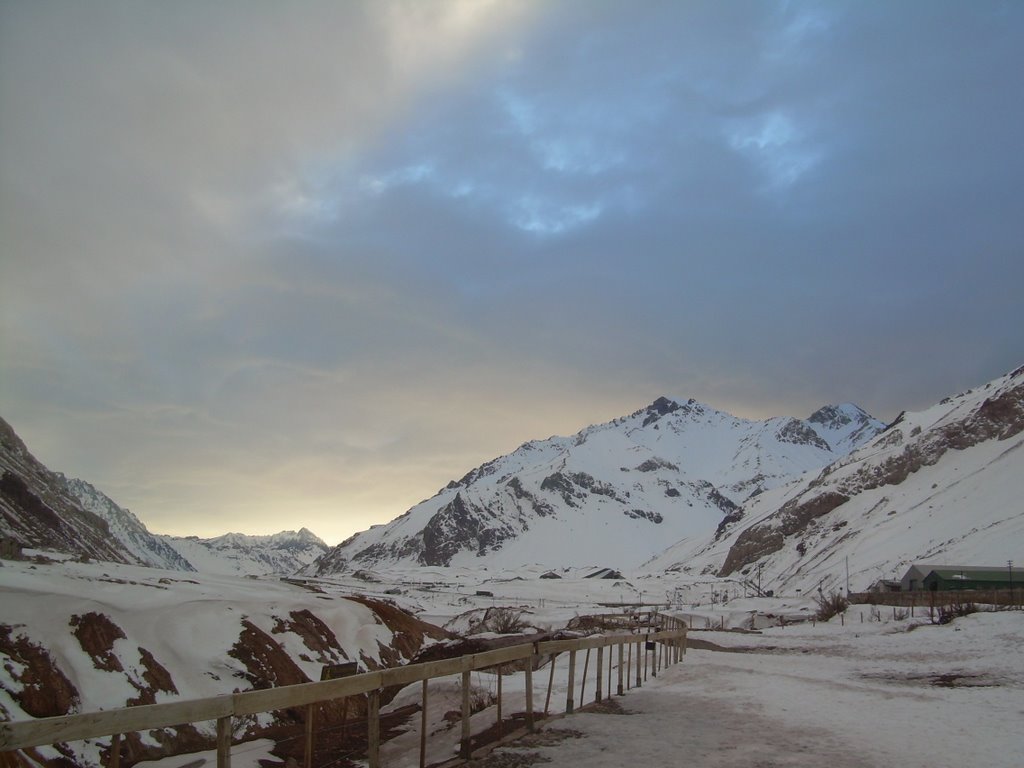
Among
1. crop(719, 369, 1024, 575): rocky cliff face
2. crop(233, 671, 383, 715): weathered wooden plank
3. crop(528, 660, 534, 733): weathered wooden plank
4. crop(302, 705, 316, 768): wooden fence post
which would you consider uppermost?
crop(719, 369, 1024, 575): rocky cliff face

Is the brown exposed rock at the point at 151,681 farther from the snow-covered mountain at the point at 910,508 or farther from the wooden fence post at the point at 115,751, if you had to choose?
the snow-covered mountain at the point at 910,508

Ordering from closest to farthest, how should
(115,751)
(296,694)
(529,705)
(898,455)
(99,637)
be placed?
(115,751) < (296,694) < (529,705) < (99,637) < (898,455)

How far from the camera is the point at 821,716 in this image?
11.9 metres

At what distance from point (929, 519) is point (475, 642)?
95.8 m

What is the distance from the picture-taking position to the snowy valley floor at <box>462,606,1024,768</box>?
28.8ft

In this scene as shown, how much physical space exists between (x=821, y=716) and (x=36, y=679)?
1104 centimetres

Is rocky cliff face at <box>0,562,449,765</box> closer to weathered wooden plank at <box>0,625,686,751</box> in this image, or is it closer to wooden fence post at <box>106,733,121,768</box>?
weathered wooden plank at <box>0,625,686,751</box>

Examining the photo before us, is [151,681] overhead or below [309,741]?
below

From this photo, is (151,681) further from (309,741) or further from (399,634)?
(399,634)

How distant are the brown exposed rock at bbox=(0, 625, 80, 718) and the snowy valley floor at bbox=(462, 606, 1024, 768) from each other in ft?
17.4

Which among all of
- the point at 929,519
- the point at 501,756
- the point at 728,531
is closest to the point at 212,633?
the point at 501,756

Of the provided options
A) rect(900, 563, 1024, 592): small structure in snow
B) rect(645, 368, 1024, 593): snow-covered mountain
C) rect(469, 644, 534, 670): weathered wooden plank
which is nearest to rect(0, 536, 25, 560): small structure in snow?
rect(469, 644, 534, 670): weathered wooden plank

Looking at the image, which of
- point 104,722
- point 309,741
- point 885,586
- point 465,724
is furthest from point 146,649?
point 885,586

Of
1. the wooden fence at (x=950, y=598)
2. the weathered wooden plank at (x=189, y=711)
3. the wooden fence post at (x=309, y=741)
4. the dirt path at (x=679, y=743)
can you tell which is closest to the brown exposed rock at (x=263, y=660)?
the dirt path at (x=679, y=743)
